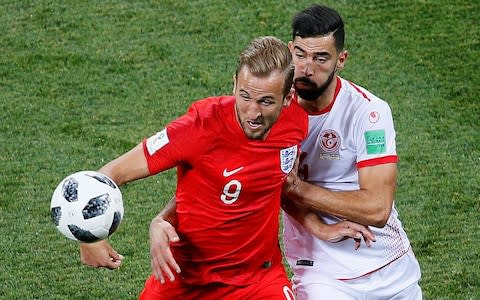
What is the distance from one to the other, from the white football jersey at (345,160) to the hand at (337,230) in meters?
0.14

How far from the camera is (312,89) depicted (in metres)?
5.91

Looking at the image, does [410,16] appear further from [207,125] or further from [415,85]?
[207,125]

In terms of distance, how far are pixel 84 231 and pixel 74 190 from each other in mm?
192

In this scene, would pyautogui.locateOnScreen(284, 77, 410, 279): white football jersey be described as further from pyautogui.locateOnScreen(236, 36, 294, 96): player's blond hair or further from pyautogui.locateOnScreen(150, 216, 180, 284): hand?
pyautogui.locateOnScreen(150, 216, 180, 284): hand

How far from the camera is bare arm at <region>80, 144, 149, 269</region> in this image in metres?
5.40

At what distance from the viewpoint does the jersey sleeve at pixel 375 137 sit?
19.5 feet

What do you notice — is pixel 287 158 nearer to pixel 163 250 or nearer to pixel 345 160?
pixel 345 160

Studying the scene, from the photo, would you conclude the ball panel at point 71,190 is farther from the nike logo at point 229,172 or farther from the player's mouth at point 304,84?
the player's mouth at point 304,84

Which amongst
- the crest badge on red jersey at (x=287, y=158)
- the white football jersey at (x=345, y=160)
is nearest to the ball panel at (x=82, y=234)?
the crest badge on red jersey at (x=287, y=158)

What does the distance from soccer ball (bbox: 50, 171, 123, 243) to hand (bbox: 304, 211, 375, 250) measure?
3.65 ft

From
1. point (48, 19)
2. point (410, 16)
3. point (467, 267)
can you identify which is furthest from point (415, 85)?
point (48, 19)

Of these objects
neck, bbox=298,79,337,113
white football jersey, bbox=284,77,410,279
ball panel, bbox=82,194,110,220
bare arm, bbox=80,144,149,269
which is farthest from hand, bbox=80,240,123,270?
neck, bbox=298,79,337,113

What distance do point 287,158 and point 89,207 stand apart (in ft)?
3.39

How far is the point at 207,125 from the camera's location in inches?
219
